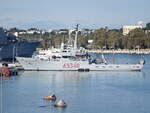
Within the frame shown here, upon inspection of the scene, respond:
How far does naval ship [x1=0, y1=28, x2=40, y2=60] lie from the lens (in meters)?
93.2

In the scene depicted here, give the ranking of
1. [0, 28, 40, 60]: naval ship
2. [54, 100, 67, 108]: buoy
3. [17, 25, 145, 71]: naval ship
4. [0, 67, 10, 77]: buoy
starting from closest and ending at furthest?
[54, 100, 67, 108]: buoy, [0, 67, 10, 77]: buoy, [17, 25, 145, 71]: naval ship, [0, 28, 40, 60]: naval ship

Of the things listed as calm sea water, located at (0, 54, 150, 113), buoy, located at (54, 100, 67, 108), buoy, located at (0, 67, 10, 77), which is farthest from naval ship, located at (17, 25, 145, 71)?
buoy, located at (54, 100, 67, 108)

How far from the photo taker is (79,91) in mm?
52156

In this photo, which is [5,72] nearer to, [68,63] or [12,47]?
[68,63]

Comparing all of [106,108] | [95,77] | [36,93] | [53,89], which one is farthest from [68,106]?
[95,77]

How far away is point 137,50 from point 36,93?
105m

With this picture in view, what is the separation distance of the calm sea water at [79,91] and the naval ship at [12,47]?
873 inches

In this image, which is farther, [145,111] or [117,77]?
[117,77]

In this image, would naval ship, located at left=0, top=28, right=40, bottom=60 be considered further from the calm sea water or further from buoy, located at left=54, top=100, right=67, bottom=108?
buoy, located at left=54, top=100, right=67, bottom=108

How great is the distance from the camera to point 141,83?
199 ft

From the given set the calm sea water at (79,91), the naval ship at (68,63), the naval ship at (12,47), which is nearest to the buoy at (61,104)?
the calm sea water at (79,91)

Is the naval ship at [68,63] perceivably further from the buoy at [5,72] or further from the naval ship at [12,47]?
the naval ship at [12,47]

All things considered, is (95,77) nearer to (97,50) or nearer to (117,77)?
(117,77)

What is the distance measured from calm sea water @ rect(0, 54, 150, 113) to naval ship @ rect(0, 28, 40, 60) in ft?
72.8
